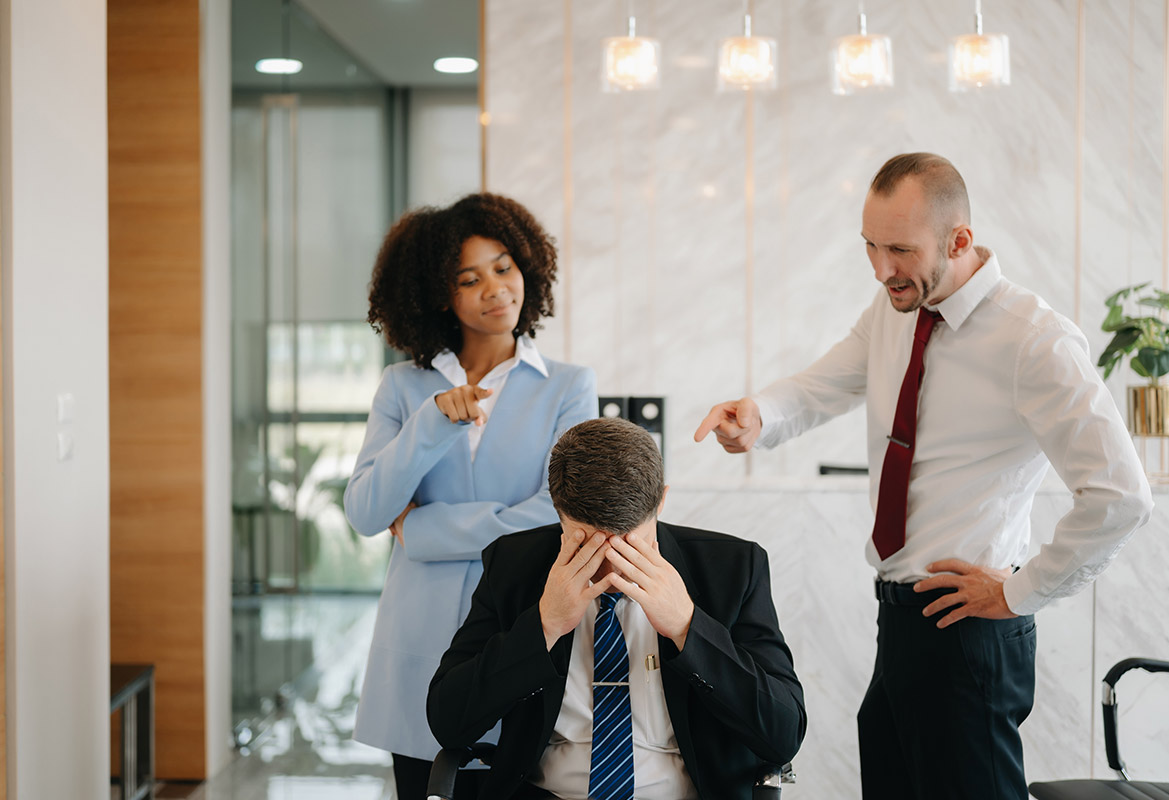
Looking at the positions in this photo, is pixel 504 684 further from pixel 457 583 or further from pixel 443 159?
pixel 443 159

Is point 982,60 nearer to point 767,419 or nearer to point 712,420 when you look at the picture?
point 767,419

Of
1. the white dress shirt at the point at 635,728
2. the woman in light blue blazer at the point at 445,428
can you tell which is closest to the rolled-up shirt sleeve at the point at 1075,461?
the white dress shirt at the point at 635,728

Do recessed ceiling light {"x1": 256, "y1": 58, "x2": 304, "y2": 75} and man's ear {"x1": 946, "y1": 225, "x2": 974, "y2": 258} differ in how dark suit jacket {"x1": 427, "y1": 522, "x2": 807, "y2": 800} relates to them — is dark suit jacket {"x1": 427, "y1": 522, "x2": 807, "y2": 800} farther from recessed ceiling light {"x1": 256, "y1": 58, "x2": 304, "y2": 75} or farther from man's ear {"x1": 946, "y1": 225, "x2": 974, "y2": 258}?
recessed ceiling light {"x1": 256, "y1": 58, "x2": 304, "y2": 75}

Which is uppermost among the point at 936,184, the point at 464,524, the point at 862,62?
the point at 862,62

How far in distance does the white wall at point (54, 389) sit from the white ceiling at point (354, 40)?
1.75m

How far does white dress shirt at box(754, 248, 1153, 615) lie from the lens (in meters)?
1.78

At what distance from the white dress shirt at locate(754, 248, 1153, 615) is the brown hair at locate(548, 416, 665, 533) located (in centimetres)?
77

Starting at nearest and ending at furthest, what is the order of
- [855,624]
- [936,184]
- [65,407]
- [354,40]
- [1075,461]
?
[1075,461] → [936,184] → [65,407] → [855,624] → [354,40]

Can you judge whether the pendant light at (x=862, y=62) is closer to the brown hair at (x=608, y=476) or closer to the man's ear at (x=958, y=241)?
the man's ear at (x=958, y=241)

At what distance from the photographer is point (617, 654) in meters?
1.73

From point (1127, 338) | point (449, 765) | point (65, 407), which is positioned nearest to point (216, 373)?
point (65, 407)

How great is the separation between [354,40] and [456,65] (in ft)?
2.11

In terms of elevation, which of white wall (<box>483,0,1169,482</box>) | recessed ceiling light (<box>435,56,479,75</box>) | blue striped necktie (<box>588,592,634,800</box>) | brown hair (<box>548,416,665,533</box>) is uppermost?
recessed ceiling light (<box>435,56,479,75</box>)

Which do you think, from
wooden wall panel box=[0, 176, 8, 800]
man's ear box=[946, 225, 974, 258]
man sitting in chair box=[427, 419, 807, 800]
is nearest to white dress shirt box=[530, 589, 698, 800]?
man sitting in chair box=[427, 419, 807, 800]
